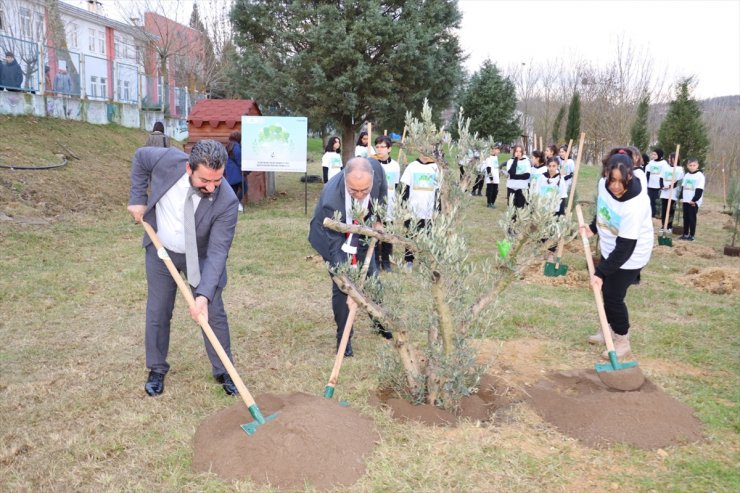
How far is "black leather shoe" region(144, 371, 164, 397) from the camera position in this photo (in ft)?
13.3

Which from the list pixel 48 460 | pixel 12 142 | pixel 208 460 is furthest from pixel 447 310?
pixel 12 142

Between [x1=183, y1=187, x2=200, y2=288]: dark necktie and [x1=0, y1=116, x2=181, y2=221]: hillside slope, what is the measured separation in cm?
768

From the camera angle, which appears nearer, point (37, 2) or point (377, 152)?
point (377, 152)

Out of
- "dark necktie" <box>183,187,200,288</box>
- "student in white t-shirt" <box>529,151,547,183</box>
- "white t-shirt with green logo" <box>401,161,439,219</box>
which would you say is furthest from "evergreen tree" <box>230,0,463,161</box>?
"dark necktie" <box>183,187,200,288</box>

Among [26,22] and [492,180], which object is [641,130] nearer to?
[492,180]

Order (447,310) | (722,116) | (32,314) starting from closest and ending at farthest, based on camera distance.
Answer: (447,310) < (32,314) < (722,116)

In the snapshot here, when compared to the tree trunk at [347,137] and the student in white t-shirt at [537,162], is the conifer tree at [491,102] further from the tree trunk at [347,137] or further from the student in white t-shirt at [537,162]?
the student in white t-shirt at [537,162]

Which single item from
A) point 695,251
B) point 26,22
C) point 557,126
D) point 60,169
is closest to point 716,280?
point 695,251

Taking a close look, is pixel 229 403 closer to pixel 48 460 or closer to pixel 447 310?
pixel 48 460

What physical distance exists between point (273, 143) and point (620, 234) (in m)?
9.25

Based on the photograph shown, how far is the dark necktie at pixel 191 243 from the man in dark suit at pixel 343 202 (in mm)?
953

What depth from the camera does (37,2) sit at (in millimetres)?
22500

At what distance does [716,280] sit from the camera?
25.4ft

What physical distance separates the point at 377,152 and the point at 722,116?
95.3 feet
